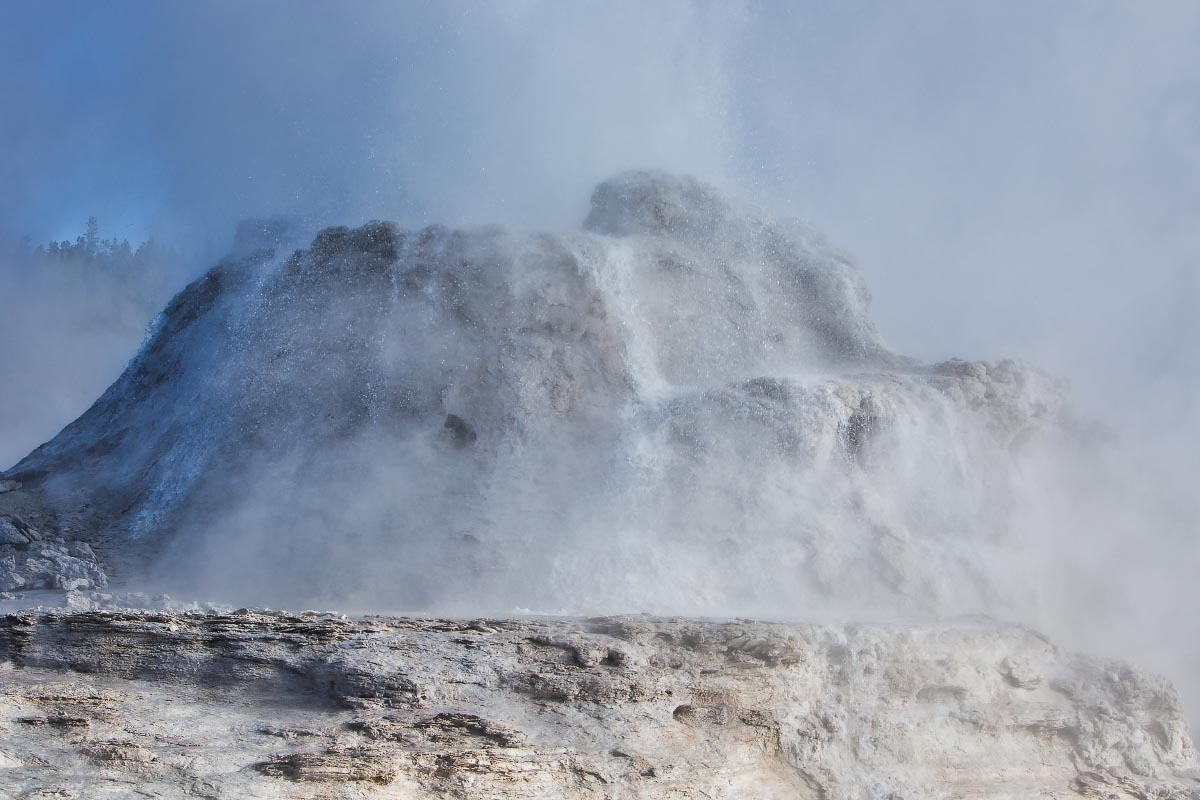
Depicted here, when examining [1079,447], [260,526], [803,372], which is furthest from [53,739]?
[1079,447]

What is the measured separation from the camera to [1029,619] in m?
13.5

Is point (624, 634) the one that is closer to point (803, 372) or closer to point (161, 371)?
point (803, 372)

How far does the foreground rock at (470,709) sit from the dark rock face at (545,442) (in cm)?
366

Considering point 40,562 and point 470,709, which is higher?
point 40,562

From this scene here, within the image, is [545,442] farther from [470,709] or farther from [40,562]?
[470,709]

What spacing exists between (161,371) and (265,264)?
7.54 ft

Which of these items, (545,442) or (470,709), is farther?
(545,442)

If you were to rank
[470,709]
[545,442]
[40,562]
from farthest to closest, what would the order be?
[545,442] → [40,562] → [470,709]

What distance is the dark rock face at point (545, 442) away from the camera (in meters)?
12.2

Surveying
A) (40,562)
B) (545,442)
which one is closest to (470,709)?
(545,442)

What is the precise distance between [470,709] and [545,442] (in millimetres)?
7096

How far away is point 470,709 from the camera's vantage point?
641 centimetres

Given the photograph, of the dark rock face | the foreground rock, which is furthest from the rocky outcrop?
the foreground rock

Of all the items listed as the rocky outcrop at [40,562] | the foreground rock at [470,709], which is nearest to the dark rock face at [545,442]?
the rocky outcrop at [40,562]
